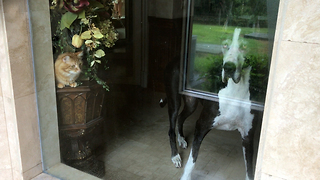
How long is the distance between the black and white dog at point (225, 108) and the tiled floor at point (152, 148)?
0.03 m

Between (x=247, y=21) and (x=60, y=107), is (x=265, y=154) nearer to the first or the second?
(x=247, y=21)

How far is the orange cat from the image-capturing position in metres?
1.64

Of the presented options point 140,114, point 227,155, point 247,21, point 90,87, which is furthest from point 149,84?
point 247,21

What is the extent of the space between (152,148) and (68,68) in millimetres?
676

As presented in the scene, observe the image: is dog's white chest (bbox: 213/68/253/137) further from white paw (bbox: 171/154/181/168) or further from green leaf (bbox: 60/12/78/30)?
green leaf (bbox: 60/12/78/30)

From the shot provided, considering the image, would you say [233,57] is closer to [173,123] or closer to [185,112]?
[185,112]

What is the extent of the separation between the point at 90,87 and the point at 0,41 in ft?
1.75

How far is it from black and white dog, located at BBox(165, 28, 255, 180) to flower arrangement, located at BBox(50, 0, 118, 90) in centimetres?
42

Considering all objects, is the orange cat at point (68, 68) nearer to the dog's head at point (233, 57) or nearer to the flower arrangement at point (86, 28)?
the flower arrangement at point (86, 28)

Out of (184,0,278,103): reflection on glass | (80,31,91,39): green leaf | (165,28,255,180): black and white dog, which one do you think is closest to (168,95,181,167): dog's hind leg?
(165,28,255,180): black and white dog

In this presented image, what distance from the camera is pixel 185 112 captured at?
1.47 m

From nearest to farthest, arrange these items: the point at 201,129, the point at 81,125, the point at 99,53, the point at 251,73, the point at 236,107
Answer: the point at 251,73 → the point at 236,107 → the point at 201,129 → the point at 99,53 → the point at 81,125

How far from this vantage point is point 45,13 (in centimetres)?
152

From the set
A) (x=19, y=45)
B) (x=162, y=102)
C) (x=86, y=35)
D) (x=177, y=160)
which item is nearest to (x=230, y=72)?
(x=162, y=102)
